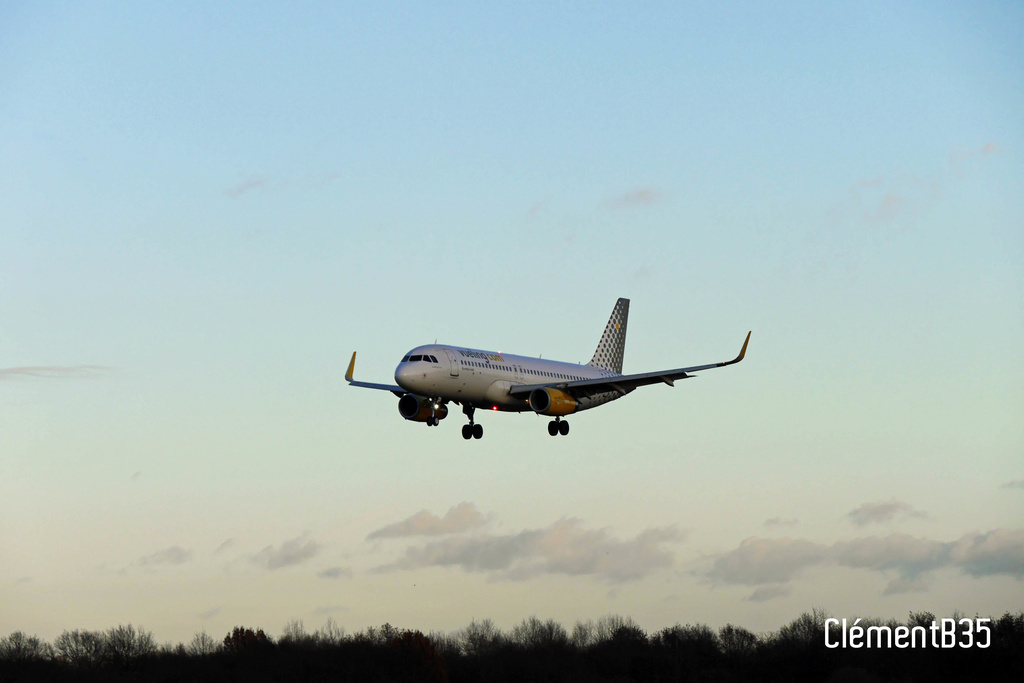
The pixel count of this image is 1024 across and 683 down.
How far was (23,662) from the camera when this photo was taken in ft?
287

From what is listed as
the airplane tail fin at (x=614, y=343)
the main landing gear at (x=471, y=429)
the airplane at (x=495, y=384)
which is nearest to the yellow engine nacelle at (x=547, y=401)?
the airplane at (x=495, y=384)

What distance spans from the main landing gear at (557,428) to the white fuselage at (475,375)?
1.26 m

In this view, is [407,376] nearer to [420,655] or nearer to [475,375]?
[475,375]

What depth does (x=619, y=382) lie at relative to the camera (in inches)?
3110

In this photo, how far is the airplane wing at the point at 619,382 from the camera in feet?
252

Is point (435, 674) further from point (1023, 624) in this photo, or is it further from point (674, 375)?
point (1023, 624)

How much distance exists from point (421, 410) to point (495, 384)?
13.5 feet

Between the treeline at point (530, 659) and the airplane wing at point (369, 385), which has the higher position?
the airplane wing at point (369, 385)

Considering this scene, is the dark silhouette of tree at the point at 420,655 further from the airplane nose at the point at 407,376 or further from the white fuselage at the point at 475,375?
the airplane nose at the point at 407,376

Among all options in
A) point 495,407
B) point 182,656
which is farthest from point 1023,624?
point 182,656

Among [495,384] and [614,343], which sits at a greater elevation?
[614,343]

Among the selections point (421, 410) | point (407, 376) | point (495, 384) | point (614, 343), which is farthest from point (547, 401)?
point (614, 343)

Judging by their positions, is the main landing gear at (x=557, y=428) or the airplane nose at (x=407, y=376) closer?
the airplane nose at (x=407, y=376)

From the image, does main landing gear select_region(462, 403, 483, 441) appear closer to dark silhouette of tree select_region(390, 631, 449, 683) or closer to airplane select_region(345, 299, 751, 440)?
airplane select_region(345, 299, 751, 440)
